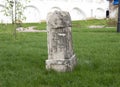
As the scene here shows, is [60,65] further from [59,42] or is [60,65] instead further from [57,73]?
[59,42]

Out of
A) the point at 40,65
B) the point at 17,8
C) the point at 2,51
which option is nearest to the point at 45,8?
the point at 17,8

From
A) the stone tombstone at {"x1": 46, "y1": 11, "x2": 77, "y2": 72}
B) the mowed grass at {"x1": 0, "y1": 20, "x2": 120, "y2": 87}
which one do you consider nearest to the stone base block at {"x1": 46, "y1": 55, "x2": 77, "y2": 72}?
the stone tombstone at {"x1": 46, "y1": 11, "x2": 77, "y2": 72}

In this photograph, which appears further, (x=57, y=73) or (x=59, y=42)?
(x=59, y=42)

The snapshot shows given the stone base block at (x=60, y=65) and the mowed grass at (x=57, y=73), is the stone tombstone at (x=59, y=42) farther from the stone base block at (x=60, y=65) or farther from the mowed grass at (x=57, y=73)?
the mowed grass at (x=57, y=73)

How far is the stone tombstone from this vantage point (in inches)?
227

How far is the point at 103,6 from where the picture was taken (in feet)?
118

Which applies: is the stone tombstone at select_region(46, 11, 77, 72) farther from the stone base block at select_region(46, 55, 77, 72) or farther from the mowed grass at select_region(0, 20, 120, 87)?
the mowed grass at select_region(0, 20, 120, 87)

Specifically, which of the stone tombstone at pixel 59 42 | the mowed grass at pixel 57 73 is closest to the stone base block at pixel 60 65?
the stone tombstone at pixel 59 42

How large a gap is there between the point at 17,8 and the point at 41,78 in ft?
25.1

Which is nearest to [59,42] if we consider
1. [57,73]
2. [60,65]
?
[60,65]

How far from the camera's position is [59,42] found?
5.80 metres

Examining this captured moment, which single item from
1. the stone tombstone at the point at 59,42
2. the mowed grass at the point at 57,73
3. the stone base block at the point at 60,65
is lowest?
the mowed grass at the point at 57,73

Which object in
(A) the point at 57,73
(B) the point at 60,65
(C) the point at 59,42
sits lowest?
(A) the point at 57,73

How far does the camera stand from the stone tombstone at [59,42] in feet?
18.9
